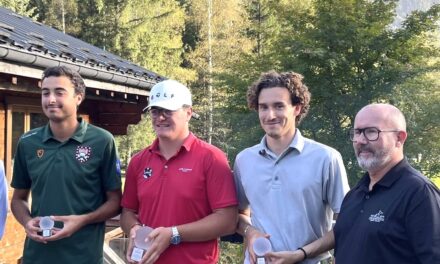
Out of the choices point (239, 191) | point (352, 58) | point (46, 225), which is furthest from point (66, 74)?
point (352, 58)

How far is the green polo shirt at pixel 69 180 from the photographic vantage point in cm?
288

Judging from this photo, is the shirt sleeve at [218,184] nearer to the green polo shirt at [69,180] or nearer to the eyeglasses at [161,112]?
the eyeglasses at [161,112]

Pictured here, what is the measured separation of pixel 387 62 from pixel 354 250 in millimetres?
12206

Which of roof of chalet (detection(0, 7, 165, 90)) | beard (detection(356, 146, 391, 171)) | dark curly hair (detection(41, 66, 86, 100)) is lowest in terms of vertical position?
beard (detection(356, 146, 391, 171))

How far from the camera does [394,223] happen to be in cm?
219

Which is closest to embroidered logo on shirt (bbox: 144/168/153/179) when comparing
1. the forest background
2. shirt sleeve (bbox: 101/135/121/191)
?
shirt sleeve (bbox: 101/135/121/191)

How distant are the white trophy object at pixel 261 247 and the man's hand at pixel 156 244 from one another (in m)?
0.47

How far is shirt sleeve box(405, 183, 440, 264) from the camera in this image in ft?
6.79

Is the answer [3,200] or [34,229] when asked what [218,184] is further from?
[3,200]

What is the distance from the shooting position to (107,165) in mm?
3000

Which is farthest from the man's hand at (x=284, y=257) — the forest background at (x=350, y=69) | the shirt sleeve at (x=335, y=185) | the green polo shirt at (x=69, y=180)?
the forest background at (x=350, y=69)

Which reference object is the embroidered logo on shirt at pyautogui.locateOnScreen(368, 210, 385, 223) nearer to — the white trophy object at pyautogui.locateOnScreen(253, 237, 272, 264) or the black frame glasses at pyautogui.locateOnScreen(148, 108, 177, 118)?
the white trophy object at pyautogui.locateOnScreen(253, 237, 272, 264)

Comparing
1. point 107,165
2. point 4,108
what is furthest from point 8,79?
point 107,165

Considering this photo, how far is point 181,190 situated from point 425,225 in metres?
1.25
